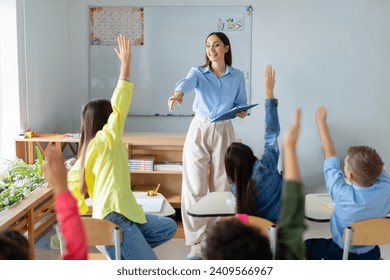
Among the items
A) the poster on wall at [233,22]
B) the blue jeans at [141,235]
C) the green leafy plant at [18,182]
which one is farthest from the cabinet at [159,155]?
the poster on wall at [233,22]

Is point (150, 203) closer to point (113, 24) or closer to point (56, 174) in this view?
point (56, 174)

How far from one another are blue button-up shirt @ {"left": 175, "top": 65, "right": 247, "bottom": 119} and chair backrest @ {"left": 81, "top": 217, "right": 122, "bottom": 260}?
0.41m

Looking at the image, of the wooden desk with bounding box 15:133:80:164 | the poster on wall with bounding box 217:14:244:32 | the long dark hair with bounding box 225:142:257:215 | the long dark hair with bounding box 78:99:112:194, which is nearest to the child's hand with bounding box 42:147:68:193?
the long dark hair with bounding box 78:99:112:194

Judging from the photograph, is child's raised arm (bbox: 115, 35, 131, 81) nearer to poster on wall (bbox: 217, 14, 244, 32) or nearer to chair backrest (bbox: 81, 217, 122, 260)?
chair backrest (bbox: 81, 217, 122, 260)

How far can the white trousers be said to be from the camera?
1.42 m

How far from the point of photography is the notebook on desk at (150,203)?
166 centimetres

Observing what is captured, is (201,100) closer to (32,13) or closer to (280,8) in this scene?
(32,13)

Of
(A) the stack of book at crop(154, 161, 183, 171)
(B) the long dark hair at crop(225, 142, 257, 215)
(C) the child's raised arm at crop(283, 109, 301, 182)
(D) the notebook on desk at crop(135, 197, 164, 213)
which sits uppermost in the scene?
(C) the child's raised arm at crop(283, 109, 301, 182)

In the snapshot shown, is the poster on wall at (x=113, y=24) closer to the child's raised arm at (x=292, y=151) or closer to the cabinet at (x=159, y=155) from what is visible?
the cabinet at (x=159, y=155)

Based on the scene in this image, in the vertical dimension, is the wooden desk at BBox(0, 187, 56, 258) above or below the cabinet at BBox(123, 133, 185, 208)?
below

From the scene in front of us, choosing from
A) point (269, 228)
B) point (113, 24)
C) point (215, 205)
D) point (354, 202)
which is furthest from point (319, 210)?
point (113, 24)

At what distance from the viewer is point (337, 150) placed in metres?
1.34

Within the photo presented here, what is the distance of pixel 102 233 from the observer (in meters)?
1.38

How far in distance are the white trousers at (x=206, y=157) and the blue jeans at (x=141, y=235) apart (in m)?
0.16
